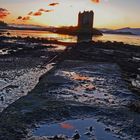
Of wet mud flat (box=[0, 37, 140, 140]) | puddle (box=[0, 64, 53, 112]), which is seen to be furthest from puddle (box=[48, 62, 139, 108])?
puddle (box=[0, 64, 53, 112])

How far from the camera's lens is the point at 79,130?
1095 centimetres

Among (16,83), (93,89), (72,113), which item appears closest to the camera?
(72,113)

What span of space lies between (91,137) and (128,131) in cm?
161

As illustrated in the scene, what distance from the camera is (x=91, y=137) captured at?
1029 centimetres

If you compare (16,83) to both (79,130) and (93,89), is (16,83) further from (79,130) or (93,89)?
(79,130)

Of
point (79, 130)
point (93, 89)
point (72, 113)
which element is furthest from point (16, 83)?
point (79, 130)

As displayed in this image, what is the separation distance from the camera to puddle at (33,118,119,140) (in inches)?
409

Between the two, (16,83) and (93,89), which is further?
(16,83)

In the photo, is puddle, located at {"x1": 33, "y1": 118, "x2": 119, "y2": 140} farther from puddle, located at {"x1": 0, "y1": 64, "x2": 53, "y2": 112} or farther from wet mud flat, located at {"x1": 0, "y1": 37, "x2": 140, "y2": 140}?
puddle, located at {"x1": 0, "y1": 64, "x2": 53, "y2": 112}

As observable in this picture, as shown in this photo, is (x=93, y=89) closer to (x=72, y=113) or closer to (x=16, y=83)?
(x=16, y=83)

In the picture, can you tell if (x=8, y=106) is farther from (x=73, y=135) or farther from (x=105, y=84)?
(x=105, y=84)

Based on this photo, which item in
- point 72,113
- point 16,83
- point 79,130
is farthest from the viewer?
point 16,83

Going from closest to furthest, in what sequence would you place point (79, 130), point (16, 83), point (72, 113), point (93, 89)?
1. point (79, 130)
2. point (72, 113)
3. point (93, 89)
4. point (16, 83)

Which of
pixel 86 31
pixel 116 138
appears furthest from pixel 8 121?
pixel 86 31
